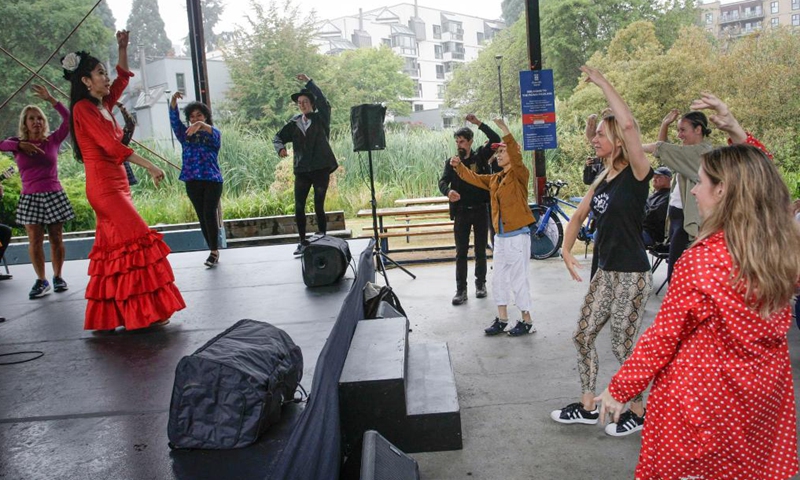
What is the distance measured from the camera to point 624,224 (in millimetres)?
2811

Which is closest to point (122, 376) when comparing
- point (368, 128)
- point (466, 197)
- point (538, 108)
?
point (466, 197)

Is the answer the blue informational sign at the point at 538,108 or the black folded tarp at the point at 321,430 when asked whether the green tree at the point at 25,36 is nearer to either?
the blue informational sign at the point at 538,108

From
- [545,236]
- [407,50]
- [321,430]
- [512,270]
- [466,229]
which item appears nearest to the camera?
[321,430]

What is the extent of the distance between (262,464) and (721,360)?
4.48ft

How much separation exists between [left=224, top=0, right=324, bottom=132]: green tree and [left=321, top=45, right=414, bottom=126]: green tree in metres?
1.39

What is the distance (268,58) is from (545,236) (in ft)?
47.8

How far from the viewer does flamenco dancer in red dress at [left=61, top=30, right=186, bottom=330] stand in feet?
11.3

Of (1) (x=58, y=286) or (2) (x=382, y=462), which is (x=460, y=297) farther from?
(2) (x=382, y=462)

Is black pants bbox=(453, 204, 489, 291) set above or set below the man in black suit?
below

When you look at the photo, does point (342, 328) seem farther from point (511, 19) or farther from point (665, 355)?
point (511, 19)

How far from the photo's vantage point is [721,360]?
1.52 metres

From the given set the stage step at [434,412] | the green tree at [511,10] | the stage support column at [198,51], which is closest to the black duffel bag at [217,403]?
the stage step at [434,412]

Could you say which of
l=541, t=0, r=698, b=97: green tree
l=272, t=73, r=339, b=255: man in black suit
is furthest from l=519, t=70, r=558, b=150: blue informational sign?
l=541, t=0, r=698, b=97: green tree

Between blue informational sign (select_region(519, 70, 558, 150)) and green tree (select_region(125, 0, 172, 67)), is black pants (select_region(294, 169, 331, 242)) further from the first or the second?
green tree (select_region(125, 0, 172, 67))
